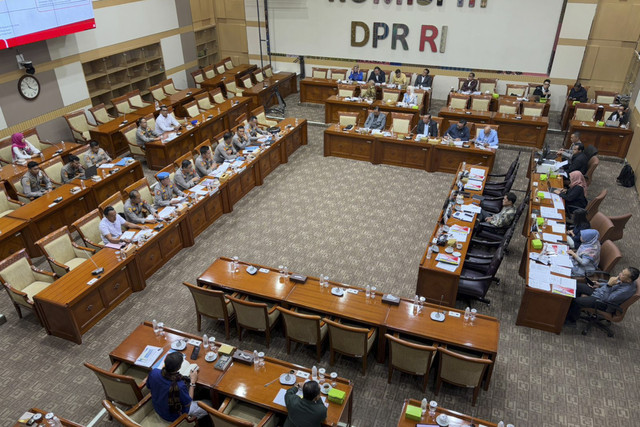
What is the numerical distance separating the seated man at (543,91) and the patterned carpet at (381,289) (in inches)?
133

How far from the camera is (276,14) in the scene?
16609 mm

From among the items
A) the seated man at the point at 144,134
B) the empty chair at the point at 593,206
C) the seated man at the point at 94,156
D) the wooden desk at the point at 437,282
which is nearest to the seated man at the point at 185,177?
the seated man at the point at 94,156

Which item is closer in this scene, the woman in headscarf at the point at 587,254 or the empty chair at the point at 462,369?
the empty chair at the point at 462,369

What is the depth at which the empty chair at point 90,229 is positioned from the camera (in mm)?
7758

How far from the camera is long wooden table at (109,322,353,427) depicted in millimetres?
4867

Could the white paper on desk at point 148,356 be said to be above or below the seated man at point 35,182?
below

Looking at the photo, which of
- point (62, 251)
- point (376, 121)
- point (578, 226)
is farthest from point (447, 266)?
point (376, 121)

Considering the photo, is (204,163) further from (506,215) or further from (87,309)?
(506,215)

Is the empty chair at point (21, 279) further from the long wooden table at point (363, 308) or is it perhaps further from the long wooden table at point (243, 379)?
the long wooden table at point (363, 308)

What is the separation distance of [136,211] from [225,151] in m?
2.82

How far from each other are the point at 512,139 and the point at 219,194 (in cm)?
809

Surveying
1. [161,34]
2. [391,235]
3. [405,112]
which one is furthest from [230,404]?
[161,34]

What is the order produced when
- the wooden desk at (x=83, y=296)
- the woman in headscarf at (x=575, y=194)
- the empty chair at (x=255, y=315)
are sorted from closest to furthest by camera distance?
the empty chair at (x=255, y=315)
the wooden desk at (x=83, y=296)
the woman in headscarf at (x=575, y=194)

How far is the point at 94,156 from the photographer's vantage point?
10250 mm
